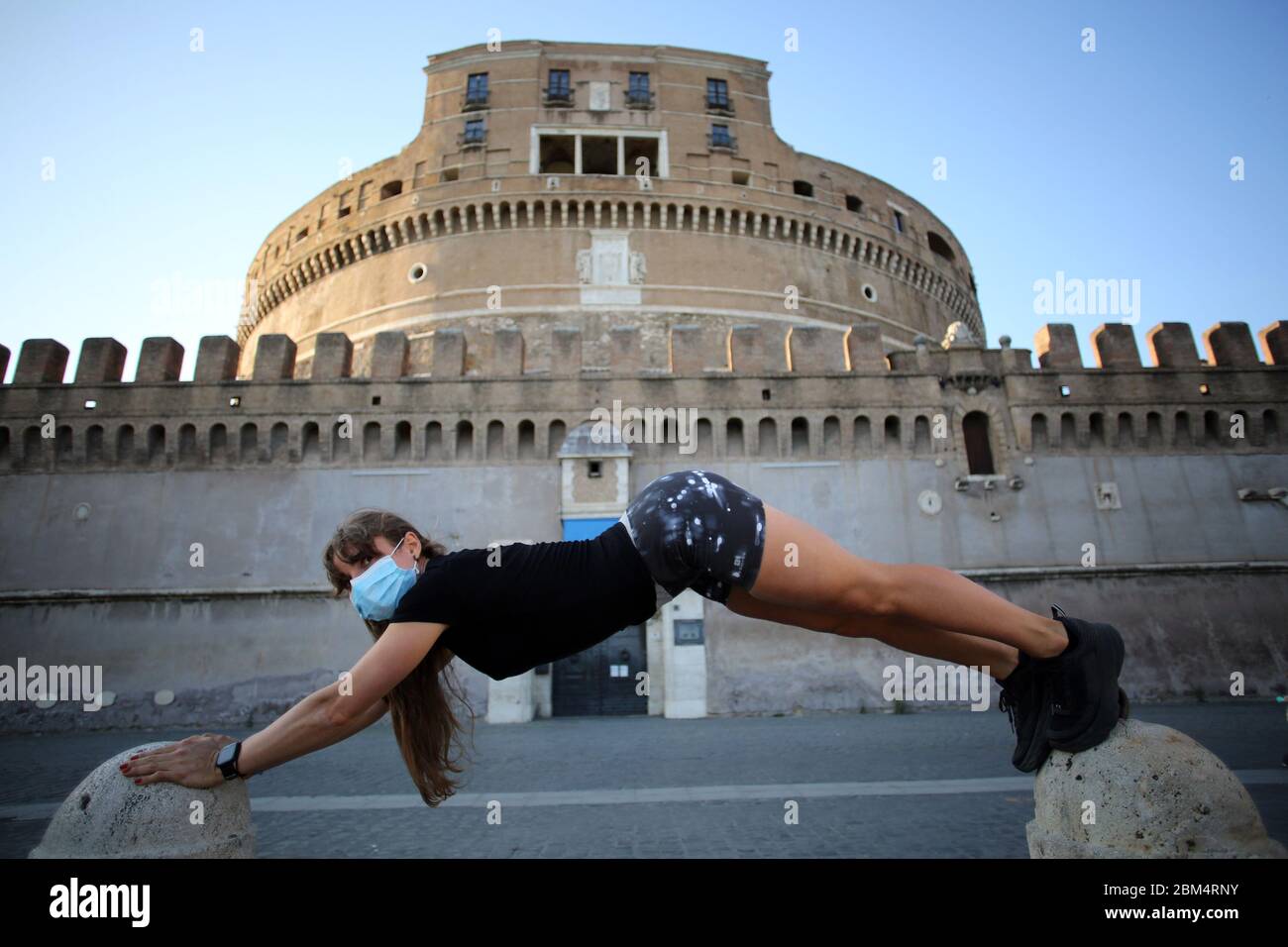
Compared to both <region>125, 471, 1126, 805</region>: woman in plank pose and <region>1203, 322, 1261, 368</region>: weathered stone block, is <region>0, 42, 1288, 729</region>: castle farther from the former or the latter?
<region>125, 471, 1126, 805</region>: woman in plank pose

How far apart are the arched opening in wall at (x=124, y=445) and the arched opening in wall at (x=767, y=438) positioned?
13946 mm

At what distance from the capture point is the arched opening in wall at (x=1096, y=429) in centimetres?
1648

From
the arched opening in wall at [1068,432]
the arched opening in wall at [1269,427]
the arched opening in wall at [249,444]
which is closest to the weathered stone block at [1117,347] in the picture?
the arched opening in wall at [1068,432]

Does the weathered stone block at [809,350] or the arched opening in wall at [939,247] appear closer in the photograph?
the weathered stone block at [809,350]

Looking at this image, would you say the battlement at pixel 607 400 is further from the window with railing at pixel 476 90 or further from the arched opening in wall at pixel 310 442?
the window with railing at pixel 476 90

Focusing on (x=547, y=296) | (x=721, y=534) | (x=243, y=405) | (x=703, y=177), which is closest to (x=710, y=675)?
(x=243, y=405)

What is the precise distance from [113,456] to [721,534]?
1807 cm

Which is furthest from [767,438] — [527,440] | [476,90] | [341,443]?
[476,90]

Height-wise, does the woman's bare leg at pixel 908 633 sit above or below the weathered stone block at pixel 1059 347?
below

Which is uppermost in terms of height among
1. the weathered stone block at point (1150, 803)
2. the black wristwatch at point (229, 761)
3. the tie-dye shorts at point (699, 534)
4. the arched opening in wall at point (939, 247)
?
the arched opening in wall at point (939, 247)

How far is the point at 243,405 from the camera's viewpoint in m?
16.1

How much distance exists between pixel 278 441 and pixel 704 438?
954 centimetres

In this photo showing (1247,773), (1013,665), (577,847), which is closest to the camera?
(1013,665)
